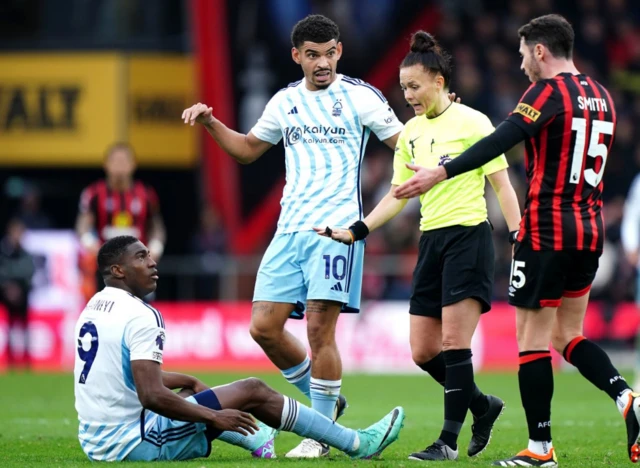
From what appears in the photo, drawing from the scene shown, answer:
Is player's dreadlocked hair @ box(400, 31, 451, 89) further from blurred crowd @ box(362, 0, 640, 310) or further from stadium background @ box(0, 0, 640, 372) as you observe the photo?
blurred crowd @ box(362, 0, 640, 310)

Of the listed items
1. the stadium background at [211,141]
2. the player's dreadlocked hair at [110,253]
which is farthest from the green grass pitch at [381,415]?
the stadium background at [211,141]

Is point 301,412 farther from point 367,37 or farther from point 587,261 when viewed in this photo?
point 367,37

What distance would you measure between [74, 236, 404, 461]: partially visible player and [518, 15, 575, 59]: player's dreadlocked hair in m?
2.49

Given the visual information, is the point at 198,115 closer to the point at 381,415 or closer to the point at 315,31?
the point at 315,31

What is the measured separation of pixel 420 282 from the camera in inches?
302

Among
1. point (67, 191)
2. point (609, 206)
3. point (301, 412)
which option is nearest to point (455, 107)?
point (301, 412)

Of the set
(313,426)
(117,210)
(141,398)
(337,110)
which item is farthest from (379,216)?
(117,210)

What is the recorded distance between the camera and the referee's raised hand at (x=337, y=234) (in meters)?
7.39

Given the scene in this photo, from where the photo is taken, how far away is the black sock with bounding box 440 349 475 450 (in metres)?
7.34

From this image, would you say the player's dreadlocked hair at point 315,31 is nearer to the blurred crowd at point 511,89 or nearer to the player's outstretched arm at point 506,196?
the player's outstretched arm at point 506,196

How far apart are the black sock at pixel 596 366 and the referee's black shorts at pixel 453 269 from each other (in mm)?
590

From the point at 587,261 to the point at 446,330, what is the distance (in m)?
0.98

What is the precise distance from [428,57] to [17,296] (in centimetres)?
1293

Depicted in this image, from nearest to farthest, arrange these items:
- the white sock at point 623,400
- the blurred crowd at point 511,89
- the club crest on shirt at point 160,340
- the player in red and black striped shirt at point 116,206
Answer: the club crest on shirt at point 160,340 < the white sock at point 623,400 < the player in red and black striped shirt at point 116,206 < the blurred crowd at point 511,89
